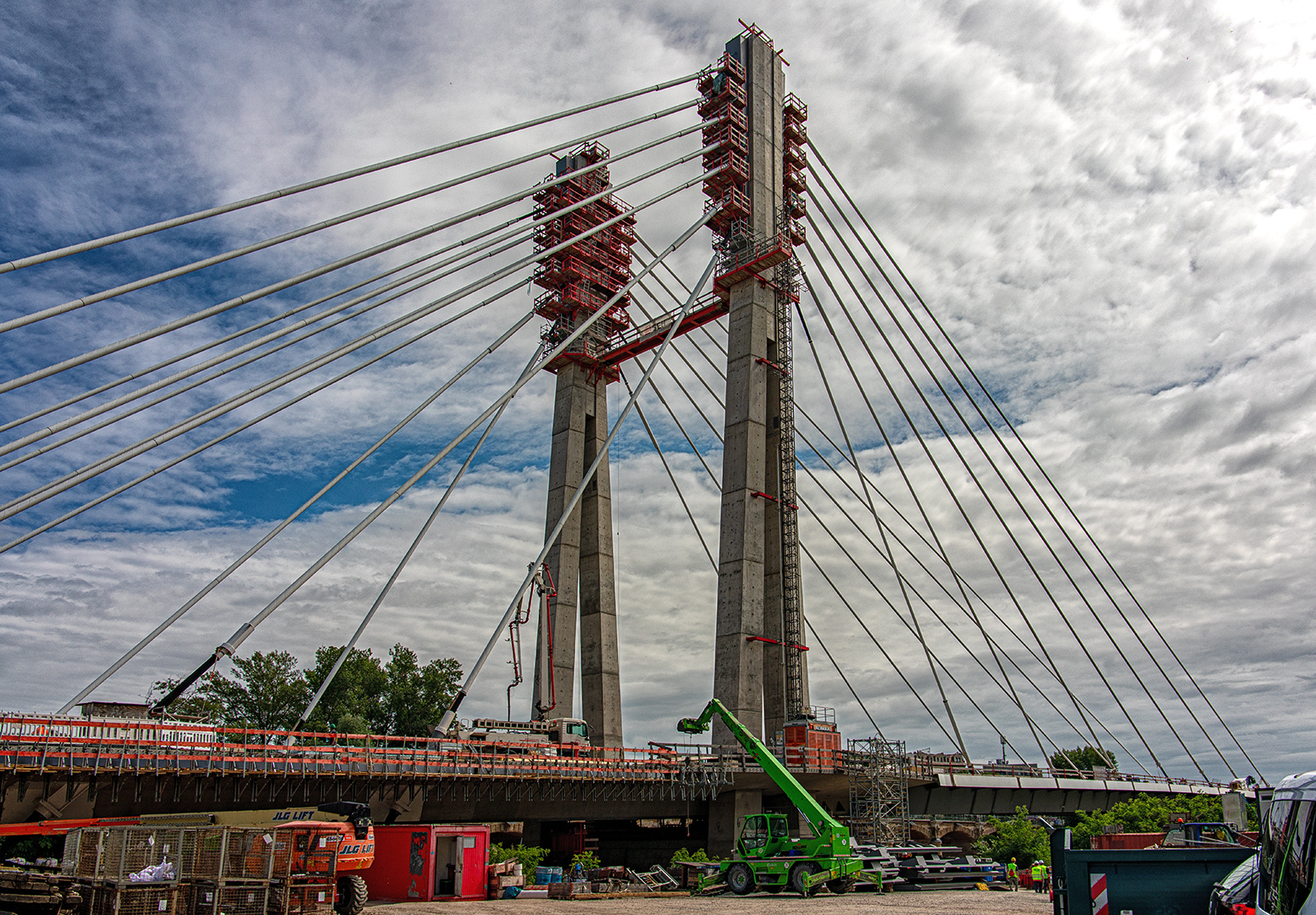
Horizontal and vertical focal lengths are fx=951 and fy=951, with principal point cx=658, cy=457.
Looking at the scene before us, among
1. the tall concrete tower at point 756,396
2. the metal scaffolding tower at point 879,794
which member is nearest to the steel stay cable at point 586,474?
the tall concrete tower at point 756,396

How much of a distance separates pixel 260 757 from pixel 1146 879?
2187cm

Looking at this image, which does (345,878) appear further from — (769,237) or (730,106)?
(730,106)

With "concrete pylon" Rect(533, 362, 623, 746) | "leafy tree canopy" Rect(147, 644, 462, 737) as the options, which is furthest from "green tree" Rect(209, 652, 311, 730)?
"concrete pylon" Rect(533, 362, 623, 746)

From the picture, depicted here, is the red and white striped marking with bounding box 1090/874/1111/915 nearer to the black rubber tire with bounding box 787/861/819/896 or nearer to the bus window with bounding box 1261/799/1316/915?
the bus window with bounding box 1261/799/1316/915

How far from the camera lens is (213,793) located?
25266 mm

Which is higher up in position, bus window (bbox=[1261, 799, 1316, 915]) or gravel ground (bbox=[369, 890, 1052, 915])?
bus window (bbox=[1261, 799, 1316, 915])

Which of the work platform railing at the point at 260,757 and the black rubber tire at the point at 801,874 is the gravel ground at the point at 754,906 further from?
the work platform railing at the point at 260,757

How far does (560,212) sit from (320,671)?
4853 centimetres

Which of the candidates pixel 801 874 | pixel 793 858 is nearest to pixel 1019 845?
pixel 793 858

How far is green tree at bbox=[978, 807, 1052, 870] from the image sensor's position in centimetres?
3809

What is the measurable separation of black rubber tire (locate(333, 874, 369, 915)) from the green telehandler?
36.1 feet

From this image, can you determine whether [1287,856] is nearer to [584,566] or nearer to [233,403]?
[233,403]

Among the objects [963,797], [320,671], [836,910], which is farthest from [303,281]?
[320,671]

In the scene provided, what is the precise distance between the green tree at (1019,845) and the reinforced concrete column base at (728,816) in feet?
34.2
